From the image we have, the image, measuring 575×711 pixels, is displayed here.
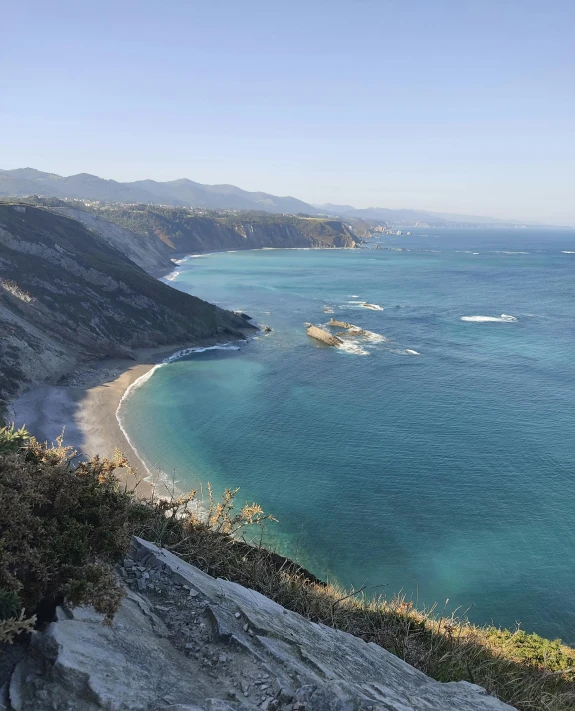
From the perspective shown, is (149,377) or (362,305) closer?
(149,377)

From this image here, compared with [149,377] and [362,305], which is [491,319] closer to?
[362,305]

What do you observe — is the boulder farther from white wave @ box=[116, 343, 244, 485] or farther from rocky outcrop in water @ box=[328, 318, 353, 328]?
white wave @ box=[116, 343, 244, 485]

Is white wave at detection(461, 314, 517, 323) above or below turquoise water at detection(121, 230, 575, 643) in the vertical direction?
above

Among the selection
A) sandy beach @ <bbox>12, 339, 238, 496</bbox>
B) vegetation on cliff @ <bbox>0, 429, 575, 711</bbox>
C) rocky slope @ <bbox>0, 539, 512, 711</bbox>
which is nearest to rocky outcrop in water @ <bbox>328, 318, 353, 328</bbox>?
sandy beach @ <bbox>12, 339, 238, 496</bbox>

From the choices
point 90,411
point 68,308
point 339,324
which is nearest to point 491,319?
point 339,324

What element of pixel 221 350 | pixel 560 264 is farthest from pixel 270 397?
pixel 560 264

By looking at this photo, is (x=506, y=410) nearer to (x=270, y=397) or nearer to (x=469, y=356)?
(x=469, y=356)

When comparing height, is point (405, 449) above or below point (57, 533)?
below
